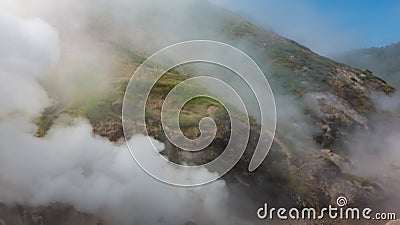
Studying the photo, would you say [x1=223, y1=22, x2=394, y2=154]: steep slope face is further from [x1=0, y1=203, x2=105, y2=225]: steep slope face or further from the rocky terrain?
[x1=0, y1=203, x2=105, y2=225]: steep slope face

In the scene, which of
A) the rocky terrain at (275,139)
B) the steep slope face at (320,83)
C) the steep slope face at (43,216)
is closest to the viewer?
the steep slope face at (43,216)

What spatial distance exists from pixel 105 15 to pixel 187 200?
49.6m


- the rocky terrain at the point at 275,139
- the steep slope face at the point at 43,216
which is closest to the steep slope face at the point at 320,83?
the rocky terrain at the point at 275,139

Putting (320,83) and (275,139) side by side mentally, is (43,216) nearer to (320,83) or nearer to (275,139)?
(275,139)

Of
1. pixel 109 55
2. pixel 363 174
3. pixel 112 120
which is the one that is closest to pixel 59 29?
pixel 109 55

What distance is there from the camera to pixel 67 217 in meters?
33.7

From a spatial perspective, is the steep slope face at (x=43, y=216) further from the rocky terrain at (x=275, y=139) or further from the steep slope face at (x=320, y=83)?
the steep slope face at (x=320, y=83)

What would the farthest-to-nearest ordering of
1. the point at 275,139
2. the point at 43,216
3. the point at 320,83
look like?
the point at 320,83, the point at 275,139, the point at 43,216

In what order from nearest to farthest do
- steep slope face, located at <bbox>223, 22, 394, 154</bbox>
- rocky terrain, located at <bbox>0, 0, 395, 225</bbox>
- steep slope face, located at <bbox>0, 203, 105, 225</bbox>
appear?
steep slope face, located at <bbox>0, 203, 105, 225</bbox> → rocky terrain, located at <bbox>0, 0, 395, 225</bbox> → steep slope face, located at <bbox>223, 22, 394, 154</bbox>

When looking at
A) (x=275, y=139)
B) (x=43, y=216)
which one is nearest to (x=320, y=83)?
(x=275, y=139)

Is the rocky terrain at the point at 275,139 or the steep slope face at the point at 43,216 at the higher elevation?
the rocky terrain at the point at 275,139

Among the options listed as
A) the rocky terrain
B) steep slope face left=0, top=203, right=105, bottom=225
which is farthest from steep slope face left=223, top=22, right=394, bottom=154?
steep slope face left=0, top=203, right=105, bottom=225

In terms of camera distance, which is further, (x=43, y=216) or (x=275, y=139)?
(x=275, y=139)

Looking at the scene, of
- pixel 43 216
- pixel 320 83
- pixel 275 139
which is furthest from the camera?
pixel 320 83
